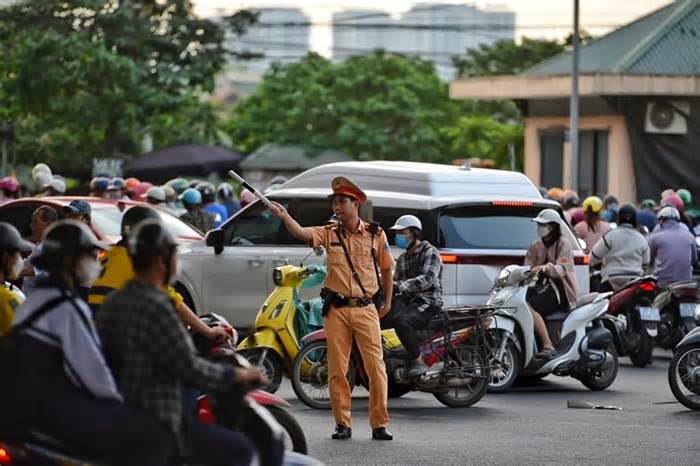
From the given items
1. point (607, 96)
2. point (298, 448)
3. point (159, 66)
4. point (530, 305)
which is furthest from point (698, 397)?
point (159, 66)

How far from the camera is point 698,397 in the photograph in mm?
14812

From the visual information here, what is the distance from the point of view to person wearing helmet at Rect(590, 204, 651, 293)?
1988cm

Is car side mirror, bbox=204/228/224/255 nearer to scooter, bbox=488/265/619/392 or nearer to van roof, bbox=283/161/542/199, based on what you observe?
van roof, bbox=283/161/542/199

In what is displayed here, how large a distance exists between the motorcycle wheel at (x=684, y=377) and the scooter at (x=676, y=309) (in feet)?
18.1

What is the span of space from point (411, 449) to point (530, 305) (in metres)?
4.79

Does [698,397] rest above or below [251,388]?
below

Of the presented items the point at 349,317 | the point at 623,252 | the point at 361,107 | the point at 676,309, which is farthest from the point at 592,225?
the point at 361,107

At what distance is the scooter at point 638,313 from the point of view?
63.0 feet

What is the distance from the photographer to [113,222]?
20.3 meters

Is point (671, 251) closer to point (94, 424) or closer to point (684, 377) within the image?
point (684, 377)

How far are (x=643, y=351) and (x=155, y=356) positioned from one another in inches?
531

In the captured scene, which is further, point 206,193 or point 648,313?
point 206,193

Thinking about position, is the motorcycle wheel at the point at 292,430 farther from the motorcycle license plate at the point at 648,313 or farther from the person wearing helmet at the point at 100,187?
the person wearing helmet at the point at 100,187

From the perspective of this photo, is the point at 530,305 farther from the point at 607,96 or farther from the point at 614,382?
the point at 607,96
